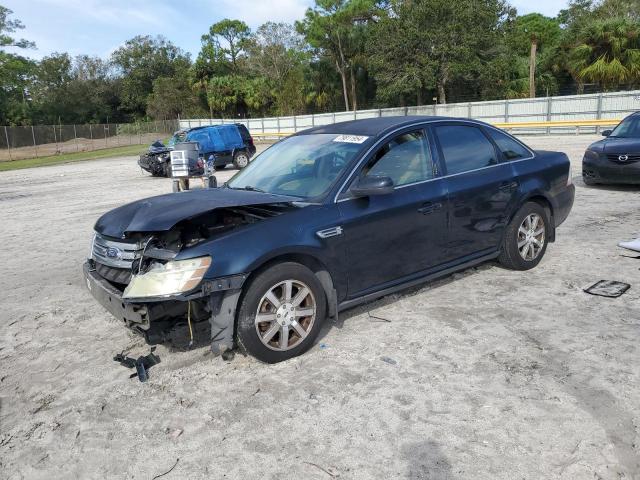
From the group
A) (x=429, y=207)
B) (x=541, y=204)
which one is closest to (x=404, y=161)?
(x=429, y=207)

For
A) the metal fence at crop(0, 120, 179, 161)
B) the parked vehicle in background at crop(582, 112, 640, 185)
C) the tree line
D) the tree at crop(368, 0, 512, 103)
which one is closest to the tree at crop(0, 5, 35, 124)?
the tree line

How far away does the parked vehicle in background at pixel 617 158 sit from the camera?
361 inches

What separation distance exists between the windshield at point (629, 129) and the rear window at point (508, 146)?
5.69 meters

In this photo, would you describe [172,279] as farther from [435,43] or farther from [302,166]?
[435,43]

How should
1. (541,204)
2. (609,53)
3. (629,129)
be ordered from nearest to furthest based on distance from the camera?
(541,204) → (629,129) → (609,53)

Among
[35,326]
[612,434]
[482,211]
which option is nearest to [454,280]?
[482,211]

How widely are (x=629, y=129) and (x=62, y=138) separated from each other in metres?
41.2

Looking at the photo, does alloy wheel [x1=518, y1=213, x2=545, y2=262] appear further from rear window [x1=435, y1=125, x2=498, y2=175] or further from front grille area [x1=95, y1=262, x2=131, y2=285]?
front grille area [x1=95, y1=262, x2=131, y2=285]

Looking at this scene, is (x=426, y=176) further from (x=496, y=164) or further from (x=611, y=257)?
(x=611, y=257)

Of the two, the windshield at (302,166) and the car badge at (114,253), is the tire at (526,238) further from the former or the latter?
the car badge at (114,253)

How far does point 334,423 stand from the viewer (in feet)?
9.87

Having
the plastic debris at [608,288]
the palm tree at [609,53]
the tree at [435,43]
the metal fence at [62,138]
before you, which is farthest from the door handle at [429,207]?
the metal fence at [62,138]

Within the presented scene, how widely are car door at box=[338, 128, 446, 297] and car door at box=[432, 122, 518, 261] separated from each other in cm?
17

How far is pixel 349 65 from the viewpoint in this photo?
53562mm
